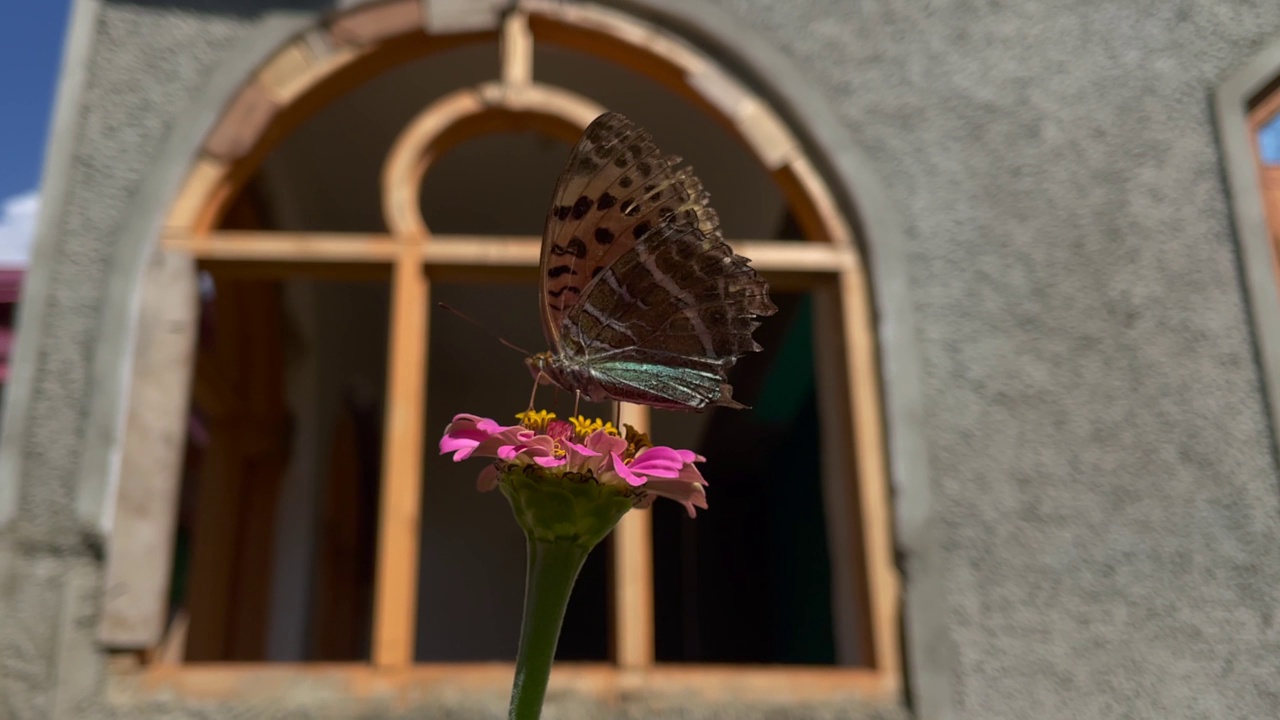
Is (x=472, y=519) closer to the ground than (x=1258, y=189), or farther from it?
closer to the ground

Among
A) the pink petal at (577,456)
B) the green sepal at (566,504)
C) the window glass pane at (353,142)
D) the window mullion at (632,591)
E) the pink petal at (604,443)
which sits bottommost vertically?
the window mullion at (632,591)

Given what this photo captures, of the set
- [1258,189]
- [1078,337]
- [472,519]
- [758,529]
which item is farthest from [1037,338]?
[472,519]

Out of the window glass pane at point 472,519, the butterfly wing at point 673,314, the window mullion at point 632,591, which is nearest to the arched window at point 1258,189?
the window mullion at point 632,591

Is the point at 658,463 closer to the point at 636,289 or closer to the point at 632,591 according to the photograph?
the point at 636,289

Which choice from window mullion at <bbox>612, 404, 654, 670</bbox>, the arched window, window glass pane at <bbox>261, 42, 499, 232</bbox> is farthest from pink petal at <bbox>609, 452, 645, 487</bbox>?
window glass pane at <bbox>261, 42, 499, 232</bbox>

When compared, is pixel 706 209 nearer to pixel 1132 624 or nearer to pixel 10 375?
pixel 1132 624

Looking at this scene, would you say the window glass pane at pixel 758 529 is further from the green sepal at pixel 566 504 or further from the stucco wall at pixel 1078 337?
the green sepal at pixel 566 504

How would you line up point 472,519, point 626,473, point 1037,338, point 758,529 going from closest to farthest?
point 626,473 < point 1037,338 < point 758,529 < point 472,519
